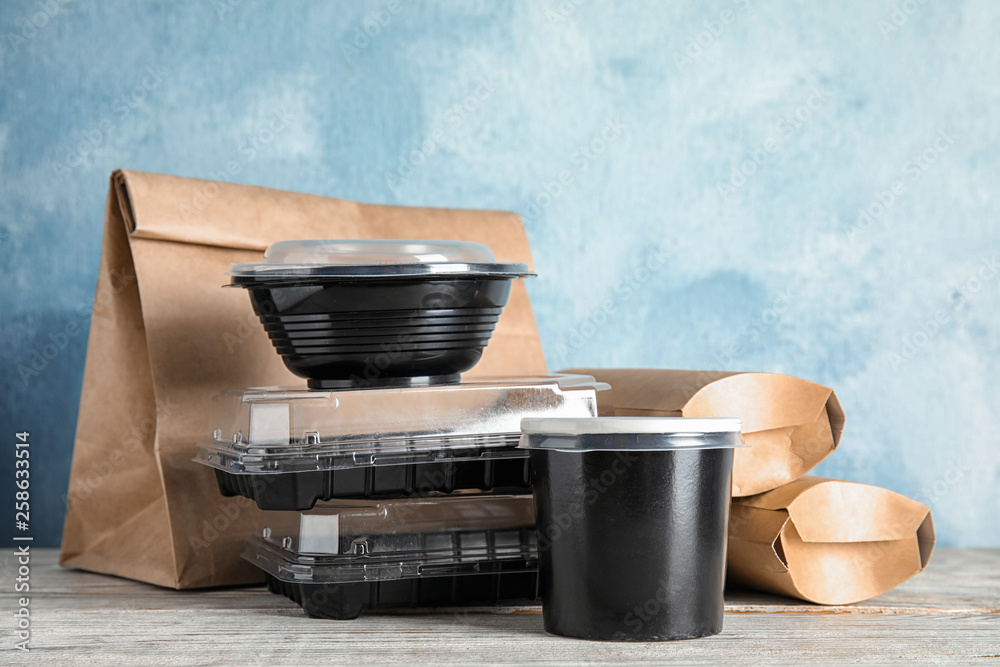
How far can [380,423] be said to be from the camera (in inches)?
40.8

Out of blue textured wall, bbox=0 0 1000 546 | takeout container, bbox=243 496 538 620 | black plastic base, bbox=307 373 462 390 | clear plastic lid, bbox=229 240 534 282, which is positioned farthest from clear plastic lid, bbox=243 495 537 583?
blue textured wall, bbox=0 0 1000 546

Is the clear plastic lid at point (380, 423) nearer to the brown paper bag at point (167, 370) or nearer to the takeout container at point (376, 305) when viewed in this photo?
the takeout container at point (376, 305)

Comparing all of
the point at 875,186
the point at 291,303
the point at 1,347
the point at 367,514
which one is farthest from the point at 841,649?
the point at 1,347

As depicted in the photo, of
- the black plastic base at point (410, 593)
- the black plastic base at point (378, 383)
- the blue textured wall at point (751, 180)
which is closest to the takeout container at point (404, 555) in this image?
the black plastic base at point (410, 593)

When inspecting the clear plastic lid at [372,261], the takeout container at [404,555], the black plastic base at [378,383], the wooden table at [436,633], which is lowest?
the wooden table at [436,633]

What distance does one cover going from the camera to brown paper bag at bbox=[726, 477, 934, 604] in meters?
1.10

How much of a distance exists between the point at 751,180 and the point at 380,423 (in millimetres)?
1003

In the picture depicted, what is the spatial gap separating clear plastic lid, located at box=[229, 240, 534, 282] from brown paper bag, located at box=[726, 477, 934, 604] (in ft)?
1.42

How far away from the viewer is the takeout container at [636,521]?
2.85ft

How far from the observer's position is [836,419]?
120 centimetres

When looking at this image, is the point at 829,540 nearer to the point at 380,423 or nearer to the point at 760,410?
the point at 760,410

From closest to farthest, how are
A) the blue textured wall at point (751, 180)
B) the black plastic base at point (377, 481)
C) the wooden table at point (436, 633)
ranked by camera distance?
the wooden table at point (436, 633)
the black plastic base at point (377, 481)
the blue textured wall at point (751, 180)

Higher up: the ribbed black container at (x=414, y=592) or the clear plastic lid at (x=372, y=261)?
the clear plastic lid at (x=372, y=261)

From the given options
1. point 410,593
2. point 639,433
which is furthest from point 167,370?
point 639,433
